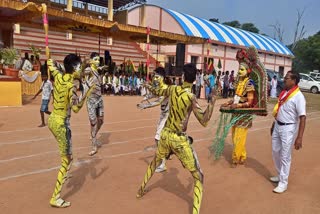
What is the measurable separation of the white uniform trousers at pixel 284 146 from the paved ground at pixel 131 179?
29 centimetres

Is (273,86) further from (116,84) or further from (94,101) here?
(94,101)

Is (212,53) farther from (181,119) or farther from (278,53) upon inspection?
(181,119)

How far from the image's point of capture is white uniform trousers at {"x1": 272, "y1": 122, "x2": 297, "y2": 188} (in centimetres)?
507

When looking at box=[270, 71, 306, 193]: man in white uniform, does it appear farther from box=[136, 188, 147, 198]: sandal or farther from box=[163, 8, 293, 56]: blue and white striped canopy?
box=[163, 8, 293, 56]: blue and white striped canopy

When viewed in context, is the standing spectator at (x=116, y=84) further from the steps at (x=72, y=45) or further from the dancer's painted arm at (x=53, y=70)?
the dancer's painted arm at (x=53, y=70)

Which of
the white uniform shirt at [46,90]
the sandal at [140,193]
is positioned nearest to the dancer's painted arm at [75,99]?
the sandal at [140,193]

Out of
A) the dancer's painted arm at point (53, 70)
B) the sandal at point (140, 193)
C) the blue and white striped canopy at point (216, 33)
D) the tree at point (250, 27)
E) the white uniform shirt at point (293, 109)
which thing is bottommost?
the sandal at point (140, 193)

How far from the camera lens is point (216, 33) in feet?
106

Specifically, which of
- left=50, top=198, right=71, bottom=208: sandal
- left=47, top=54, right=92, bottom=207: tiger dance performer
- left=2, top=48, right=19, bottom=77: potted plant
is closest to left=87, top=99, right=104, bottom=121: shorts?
left=47, top=54, right=92, bottom=207: tiger dance performer

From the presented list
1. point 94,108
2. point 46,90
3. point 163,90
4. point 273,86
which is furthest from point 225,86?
point 163,90

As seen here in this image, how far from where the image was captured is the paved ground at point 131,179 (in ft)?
14.5

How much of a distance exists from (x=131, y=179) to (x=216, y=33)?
1138 inches

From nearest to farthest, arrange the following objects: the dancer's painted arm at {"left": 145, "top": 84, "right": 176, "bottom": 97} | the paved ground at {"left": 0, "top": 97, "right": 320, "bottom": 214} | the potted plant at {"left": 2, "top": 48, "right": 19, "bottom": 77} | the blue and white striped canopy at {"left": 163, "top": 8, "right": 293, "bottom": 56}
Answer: the dancer's painted arm at {"left": 145, "top": 84, "right": 176, "bottom": 97}, the paved ground at {"left": 0, "top": 97, "right": 320, "bottom": 214}, the potted plant at {"left": 2, "top": 48, "right": 19, "bottom": 77}, the blue and white striped canopy at {"left": 163, "top": 8, "right": 293, "bottom": 56}

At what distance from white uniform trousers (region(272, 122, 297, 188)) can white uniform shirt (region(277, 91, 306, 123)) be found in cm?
11
